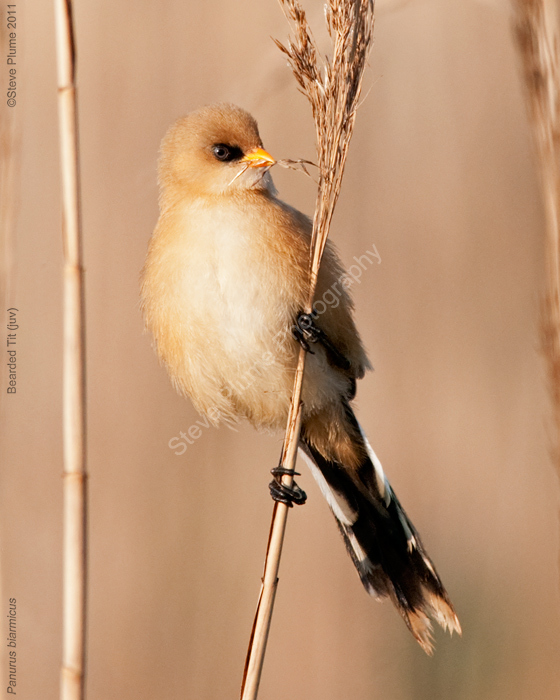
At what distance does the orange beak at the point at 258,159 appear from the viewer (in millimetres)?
2227

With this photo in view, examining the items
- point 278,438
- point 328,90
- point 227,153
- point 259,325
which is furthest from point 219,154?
point 278,438

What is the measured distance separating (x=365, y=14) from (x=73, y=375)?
1079 mm

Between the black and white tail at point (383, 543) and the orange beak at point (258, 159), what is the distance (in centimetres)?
98

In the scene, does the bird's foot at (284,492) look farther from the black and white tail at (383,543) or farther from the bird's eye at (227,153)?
the bird's eye at (227,153)

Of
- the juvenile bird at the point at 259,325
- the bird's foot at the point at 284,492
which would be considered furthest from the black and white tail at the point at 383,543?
the bird's foot at the point at 284,492

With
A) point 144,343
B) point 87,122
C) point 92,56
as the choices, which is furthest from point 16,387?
point 92,56

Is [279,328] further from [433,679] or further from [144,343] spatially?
[433,679]

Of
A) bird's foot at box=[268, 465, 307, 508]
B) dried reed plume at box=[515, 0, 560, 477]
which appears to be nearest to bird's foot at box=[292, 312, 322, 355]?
bird's foot at box=[268, 465, 307, 508]

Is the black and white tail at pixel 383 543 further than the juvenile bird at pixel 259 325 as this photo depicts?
Yes

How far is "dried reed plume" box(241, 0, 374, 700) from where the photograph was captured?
1644 millimetres

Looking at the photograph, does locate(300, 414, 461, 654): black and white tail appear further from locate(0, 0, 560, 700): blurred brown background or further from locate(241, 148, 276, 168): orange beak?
locate(241, 148, 276, 168): orange beak

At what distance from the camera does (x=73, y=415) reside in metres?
1.71

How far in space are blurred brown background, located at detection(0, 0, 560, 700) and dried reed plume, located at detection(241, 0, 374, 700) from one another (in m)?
1.33

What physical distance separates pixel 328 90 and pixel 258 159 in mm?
618
